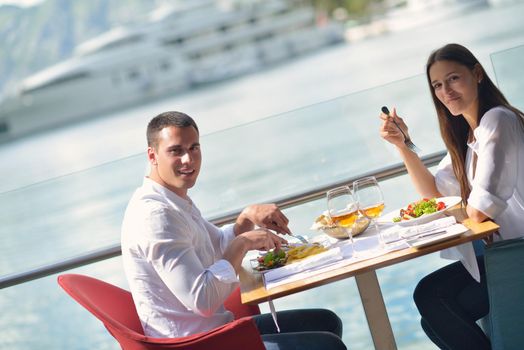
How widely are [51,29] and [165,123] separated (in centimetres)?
4814

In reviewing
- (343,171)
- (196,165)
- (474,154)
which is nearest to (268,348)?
(196,165)

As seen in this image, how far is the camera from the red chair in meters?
1.93

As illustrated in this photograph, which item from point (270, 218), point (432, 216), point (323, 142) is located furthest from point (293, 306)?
point (432, 216)

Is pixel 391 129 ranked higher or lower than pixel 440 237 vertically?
higher

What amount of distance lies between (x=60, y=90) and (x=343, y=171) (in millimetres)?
40280

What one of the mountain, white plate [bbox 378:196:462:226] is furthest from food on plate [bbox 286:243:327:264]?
the mountain

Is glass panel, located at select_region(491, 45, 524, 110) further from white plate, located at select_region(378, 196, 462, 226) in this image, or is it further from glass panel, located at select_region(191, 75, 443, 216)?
white plate, located at select_region(378, 196, 462, 226)

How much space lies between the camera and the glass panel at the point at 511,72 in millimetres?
3078

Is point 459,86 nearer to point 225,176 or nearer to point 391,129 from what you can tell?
point 391,129

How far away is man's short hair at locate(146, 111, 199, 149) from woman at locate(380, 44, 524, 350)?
22.7 inches

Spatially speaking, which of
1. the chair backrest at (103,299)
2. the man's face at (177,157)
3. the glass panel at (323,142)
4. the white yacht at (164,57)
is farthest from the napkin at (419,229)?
the white yacht at (164,57)

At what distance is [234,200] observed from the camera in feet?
10.8

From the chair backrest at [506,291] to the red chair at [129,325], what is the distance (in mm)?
553

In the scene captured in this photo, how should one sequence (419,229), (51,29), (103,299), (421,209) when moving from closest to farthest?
(419,229)
(421,209)
(103,299)
(51,29)
